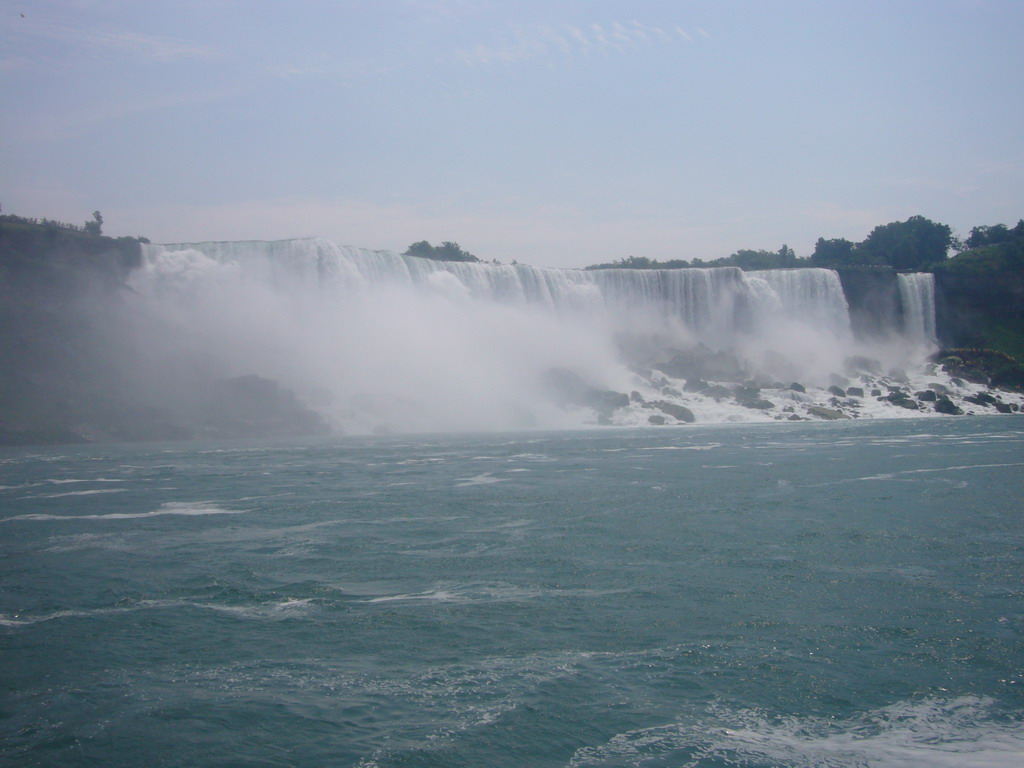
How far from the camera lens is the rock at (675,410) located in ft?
141

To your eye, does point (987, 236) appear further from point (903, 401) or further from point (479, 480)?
point (479, 480)

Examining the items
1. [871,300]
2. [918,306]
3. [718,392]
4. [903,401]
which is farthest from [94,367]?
[918,306]

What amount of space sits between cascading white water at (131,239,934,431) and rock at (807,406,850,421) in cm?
702

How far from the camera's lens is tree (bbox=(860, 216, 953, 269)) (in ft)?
268

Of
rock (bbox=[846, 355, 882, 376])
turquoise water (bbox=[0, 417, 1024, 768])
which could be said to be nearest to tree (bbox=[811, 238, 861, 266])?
rock (bbox=[846, 355, 882, 376])

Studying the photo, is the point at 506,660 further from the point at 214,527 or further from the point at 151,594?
the point at 214,527

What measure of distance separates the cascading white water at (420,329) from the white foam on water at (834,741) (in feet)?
114

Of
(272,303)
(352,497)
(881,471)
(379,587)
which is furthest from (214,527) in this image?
(272,303)

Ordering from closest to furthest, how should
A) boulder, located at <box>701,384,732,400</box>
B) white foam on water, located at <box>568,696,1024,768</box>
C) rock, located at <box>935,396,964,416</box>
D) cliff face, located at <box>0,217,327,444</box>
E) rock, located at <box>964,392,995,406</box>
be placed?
white foam on water, located at <box>568,696,1024,768</box> < cliff face, located at <box>0,217,327,444</box> < rock, located at <box>935,396,964,416</box> < boulder, located at <box>701,384,732,400</box> < rock, located at <box>964,392,995,406</box>

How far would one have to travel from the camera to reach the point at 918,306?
202ft

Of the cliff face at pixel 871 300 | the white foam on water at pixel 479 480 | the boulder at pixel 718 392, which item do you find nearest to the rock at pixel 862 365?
the cliff face at pixel 871 300

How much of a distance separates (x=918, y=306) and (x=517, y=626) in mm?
60761

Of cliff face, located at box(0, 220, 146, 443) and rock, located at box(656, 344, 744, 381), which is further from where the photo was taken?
rock, located at box(656, 344, 744, 381)

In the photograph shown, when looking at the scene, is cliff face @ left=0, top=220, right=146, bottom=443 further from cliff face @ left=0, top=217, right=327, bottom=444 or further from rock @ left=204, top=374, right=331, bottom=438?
rock @ left=204, top=374, right=331, bottom=438
